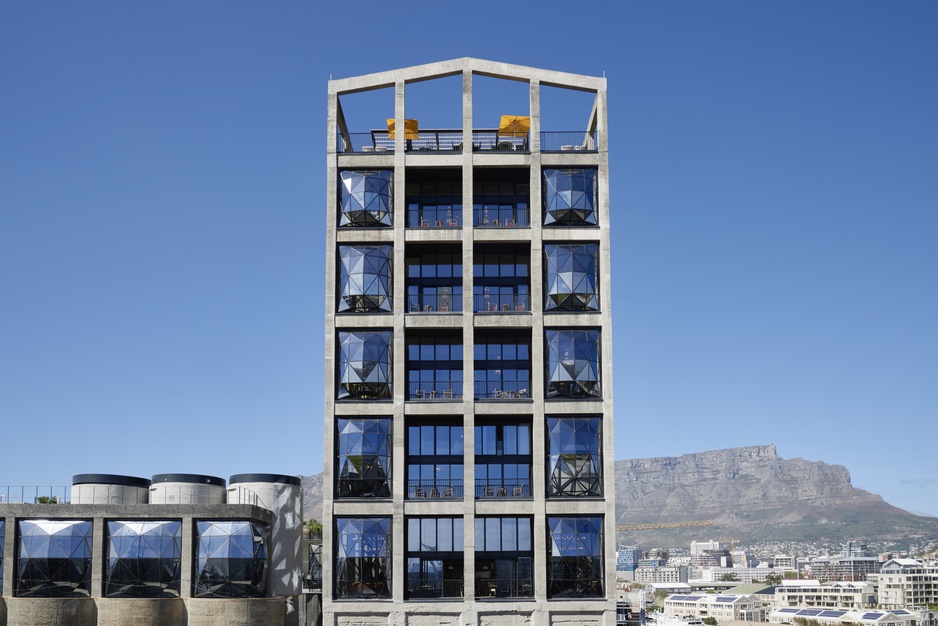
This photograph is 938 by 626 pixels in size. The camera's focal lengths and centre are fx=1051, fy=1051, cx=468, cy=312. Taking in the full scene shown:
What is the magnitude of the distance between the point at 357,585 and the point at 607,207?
2810cm

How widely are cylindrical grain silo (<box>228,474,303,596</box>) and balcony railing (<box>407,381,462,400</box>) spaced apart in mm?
11262

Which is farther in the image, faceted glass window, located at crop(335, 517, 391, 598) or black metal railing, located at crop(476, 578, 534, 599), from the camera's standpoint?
black metal railing, located at crop(476, 578, 534, 599)

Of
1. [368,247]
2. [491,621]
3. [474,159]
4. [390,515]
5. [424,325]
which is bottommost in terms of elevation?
[491,621]

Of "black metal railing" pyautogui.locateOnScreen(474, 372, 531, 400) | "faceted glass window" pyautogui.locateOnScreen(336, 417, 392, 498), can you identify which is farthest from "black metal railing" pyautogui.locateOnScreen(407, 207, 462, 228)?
"faceted glass window" pyautogui.locateOnScreen(336, 417, 392, 498)

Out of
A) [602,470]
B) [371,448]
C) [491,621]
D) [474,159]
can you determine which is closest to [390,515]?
[371,448]

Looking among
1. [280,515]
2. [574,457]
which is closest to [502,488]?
[574,457]

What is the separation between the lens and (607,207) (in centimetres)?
6719

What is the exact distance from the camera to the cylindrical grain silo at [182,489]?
69125mm

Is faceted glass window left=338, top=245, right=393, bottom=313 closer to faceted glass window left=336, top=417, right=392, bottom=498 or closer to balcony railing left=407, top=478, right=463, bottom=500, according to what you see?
faceted glass window left=336, top=417, right=392, bottom=498

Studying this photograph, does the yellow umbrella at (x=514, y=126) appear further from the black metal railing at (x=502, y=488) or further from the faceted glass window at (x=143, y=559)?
the faceted glass window at (x=143, y=559)

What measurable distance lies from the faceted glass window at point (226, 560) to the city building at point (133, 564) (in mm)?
62

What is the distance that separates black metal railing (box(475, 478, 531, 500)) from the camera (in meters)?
64.6

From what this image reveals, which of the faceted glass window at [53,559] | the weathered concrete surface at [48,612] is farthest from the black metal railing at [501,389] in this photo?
the weathered concrete surface at [48,612]

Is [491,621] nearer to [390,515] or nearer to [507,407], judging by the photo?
[390,515]
